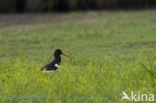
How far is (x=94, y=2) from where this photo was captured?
28.6m

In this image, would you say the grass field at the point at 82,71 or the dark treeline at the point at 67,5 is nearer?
the grass field at the point at 82,71

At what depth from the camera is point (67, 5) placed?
28.8 metres

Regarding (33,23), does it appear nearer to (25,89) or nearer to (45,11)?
(45,11)

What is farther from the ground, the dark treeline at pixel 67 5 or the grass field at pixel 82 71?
the dark treeline at pixel 67 5

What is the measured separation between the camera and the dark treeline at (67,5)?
27453 millimetres

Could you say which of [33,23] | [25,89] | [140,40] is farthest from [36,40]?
[25,89]
